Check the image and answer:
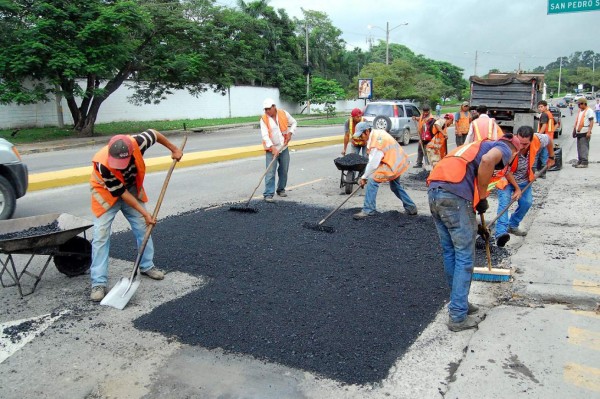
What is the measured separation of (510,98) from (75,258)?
14.8 metres

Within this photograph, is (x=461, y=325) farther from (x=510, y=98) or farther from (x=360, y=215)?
(x=510, y=98)

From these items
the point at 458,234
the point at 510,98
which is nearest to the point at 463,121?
the point at 510,98

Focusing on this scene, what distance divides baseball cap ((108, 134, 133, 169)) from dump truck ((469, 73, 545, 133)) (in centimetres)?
1388

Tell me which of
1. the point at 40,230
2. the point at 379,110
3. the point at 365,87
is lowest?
the point at 40,230

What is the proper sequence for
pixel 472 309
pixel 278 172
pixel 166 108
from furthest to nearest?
pixel 166 108 → pixel 278 172 → pixel 472 309

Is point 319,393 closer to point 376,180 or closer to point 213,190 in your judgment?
point 376,180

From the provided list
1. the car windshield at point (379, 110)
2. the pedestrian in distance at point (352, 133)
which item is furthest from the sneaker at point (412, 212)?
the car windshield at point (379, 110)

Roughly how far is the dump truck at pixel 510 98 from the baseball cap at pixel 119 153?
13.9 meters

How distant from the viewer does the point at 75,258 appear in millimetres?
5152

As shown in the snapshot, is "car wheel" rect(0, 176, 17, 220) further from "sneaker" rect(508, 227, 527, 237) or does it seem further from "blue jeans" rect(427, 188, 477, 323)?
"sneaker" rect(508, 227, 527, 237)

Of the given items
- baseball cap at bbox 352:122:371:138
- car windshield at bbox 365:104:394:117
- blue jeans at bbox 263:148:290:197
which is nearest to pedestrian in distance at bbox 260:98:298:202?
blue jeans at bbox 263:148:290:197

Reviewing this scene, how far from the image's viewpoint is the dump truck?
15.9m

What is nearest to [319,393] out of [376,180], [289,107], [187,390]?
[187,390]

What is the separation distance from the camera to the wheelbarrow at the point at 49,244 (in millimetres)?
4565
